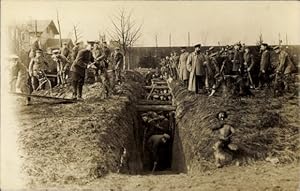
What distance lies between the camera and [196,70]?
1.78 metres

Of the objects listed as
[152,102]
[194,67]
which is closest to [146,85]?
[152,102]

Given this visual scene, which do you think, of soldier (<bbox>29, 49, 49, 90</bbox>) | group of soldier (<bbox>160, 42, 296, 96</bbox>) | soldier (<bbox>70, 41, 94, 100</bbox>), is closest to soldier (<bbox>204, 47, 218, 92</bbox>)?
group of soldier (<bbox>160, 42, 296, 96</bbox>)

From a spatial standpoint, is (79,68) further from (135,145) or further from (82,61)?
(135,145)

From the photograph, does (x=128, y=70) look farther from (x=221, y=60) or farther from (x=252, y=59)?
(x=252, y=59)

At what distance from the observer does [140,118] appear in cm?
184

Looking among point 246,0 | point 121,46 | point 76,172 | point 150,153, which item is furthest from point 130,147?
point 246,0

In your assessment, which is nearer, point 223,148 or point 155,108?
point 223,148

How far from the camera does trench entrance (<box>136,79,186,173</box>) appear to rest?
1.79 m

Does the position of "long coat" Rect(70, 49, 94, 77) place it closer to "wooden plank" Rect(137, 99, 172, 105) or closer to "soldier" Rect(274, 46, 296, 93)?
"wooden plank" Rect(137, 99, 172, 105)

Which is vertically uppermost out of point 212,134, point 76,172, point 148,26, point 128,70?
point 148,26

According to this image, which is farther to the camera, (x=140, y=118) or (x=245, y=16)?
(x=140, y=118)

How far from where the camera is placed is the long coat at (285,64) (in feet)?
5.70

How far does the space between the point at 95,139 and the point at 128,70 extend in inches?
A: 10.6

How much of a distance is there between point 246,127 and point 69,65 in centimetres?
65
